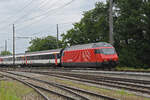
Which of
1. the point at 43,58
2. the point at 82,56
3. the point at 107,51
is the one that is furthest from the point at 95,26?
the point at 107,51

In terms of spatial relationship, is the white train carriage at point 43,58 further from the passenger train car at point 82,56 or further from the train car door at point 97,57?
the train car door at point 97,57

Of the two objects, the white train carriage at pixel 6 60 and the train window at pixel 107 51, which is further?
the white train carriage at pixel 6 60

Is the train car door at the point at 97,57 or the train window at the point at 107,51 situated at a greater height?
the train window at the point at 107,51

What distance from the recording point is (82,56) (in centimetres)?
2742

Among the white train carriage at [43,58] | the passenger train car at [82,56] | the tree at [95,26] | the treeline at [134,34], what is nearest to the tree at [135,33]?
the treeline at [134,34]

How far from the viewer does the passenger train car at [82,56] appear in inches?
965

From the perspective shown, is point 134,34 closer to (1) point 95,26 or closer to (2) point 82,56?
(2) point 82,56

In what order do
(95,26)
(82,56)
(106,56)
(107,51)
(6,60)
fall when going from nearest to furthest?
(106,56) < (107,51) < (82,56) < (95,26) < (6,60)

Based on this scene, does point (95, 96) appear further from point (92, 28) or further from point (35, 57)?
point (92, 28)

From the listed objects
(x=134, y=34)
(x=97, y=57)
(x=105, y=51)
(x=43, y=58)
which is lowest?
(x=97, y=57)

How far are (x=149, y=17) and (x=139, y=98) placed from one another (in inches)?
940

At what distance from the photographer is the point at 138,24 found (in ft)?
105

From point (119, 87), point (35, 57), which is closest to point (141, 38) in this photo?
point (35, 57)

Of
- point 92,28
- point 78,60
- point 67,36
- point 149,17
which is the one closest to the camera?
point 78,60
